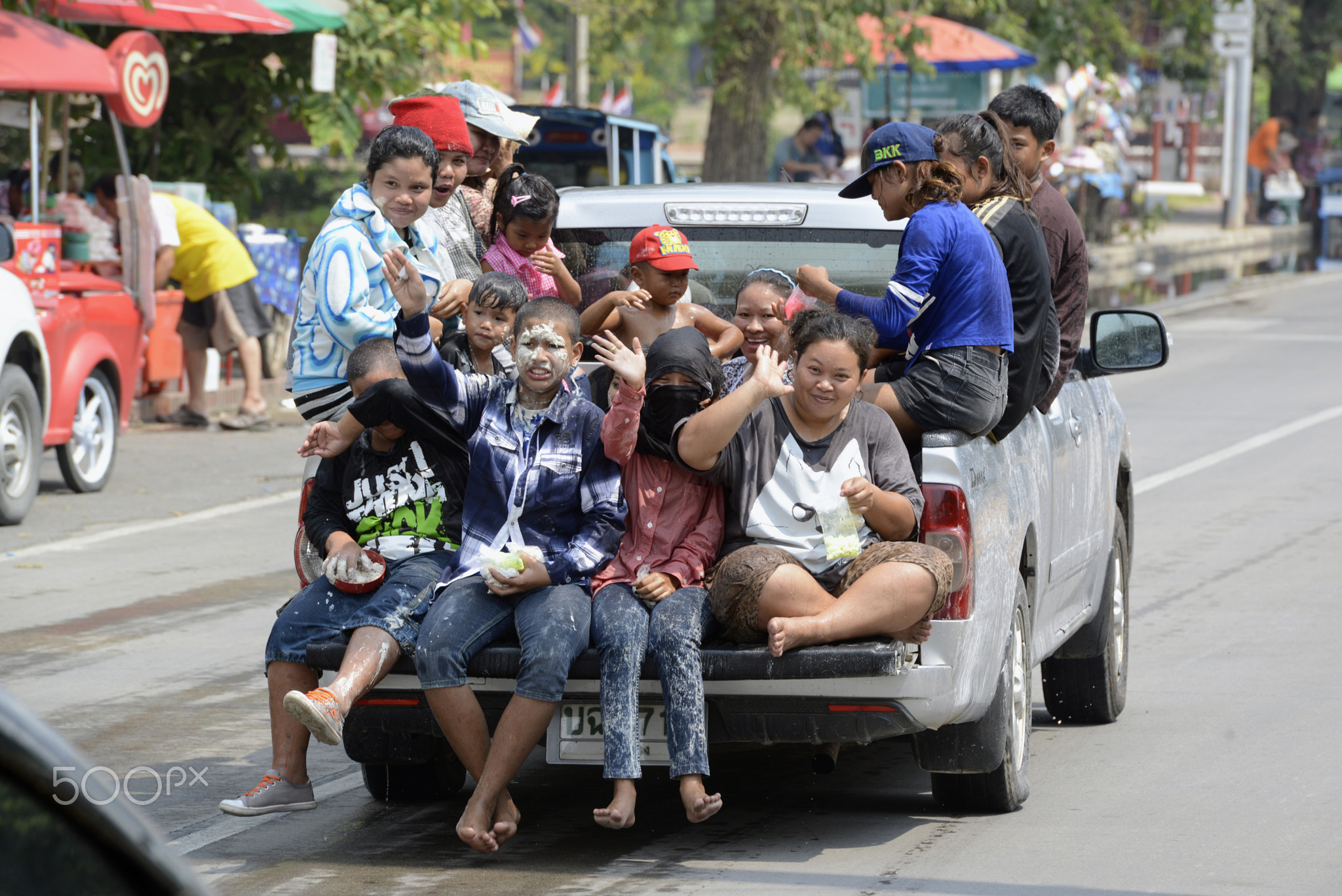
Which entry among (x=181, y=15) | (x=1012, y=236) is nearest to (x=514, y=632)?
(x=1012, y=236)

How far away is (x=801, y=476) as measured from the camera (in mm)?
5074

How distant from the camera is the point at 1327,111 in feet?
157

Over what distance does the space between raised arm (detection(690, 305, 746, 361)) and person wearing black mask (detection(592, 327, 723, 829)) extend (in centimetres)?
63

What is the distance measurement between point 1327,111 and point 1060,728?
44.8 meters

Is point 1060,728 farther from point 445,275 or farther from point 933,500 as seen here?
point 445,275

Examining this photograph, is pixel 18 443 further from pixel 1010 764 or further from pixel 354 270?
pixel 1010 764

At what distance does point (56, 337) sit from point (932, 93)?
21430 millimetres

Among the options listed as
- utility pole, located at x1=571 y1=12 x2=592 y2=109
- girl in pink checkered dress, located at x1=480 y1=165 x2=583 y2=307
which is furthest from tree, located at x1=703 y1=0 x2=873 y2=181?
girl in pink checkered dress, located at x1=480 y1=165 x2=583 y2=307

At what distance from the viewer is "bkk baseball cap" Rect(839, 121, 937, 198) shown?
5.43 metres

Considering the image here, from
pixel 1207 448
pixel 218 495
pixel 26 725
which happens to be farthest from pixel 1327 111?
pixel 26 725

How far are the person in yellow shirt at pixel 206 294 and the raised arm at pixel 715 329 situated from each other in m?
9.08

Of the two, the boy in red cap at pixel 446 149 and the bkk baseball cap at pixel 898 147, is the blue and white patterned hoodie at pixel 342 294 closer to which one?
the boy in red cap at pixel 446 149

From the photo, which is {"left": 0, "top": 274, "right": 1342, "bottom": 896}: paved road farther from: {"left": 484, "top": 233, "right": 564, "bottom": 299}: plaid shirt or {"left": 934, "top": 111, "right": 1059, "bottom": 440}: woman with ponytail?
{"left": 484, "top": 233, "right": 564, "bottom": 299}: plaid shirt

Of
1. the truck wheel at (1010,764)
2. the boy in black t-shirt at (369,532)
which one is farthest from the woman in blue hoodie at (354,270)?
the truck wheel at (1010,764)
